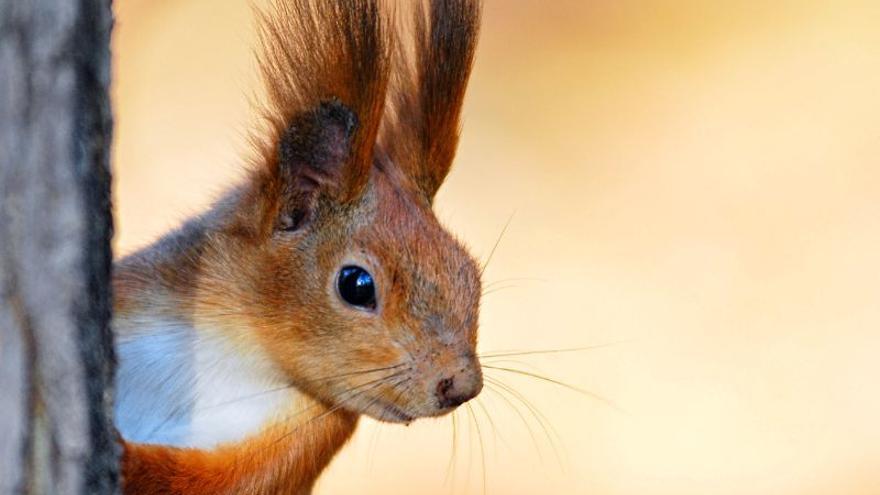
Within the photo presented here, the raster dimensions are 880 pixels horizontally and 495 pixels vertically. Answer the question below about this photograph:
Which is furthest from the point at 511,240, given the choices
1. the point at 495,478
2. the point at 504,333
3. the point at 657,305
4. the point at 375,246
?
the point at 375,246

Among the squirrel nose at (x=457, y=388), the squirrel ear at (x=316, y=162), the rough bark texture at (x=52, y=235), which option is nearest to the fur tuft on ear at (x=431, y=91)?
the squirrel ear at (x=316, y=162)

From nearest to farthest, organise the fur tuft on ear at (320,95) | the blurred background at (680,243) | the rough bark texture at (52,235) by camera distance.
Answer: the rough bark texture at (52,235) → the fur tuft on ear at (320,95) → the blurred background at (680,243)

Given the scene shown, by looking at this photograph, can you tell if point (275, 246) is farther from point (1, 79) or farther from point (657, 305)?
point (657, 305)

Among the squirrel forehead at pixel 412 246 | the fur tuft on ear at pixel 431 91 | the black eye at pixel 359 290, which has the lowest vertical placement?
Answer: the black eye at pixel 359 290

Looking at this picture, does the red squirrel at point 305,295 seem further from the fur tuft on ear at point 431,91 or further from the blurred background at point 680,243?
the blurred background at point 680,243

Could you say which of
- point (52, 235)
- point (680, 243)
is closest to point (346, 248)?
point (52, 235)

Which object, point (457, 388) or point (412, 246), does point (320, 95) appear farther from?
point (457, 388)
